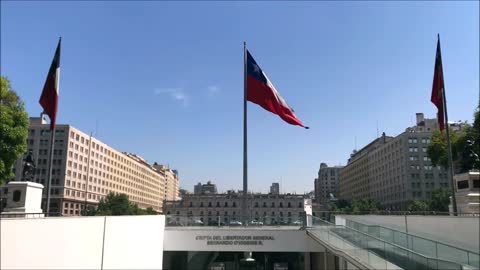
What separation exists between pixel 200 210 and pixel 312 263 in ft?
403

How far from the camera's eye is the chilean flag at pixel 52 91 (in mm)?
20141

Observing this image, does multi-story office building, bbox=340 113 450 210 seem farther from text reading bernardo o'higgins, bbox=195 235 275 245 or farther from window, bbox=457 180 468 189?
text reading bernardo o'higgins, bbox=195 235 275 245

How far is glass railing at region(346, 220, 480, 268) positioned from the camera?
12.0m

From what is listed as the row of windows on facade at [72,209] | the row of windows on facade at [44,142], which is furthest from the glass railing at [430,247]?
the row of windows on facade at [44,142]

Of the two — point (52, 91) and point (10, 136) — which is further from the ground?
point (52, 91)

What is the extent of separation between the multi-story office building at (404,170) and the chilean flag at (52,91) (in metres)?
105

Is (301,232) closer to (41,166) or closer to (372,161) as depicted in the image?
(41,166)

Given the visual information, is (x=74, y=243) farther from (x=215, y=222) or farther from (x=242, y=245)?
(x=215, y=222)

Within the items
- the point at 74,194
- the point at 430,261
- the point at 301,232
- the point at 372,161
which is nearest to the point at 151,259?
the point at 301,232

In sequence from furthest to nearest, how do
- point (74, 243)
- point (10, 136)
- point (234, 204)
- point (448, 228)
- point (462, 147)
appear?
point (234, 204) < point (462, 147) < point (10, 136) < point (448, 228) < point (74, 243)

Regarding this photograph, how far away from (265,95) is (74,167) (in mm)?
92870

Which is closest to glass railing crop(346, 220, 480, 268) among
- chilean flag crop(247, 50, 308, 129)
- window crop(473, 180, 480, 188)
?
chilean flag crop(247, 50, 308, 129)

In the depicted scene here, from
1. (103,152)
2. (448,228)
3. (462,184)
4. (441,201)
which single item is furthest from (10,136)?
(103,152)

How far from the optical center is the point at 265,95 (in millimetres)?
22969
